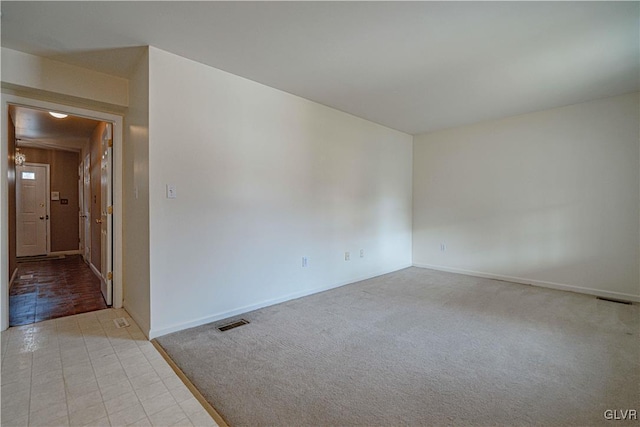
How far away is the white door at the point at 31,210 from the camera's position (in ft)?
20.4

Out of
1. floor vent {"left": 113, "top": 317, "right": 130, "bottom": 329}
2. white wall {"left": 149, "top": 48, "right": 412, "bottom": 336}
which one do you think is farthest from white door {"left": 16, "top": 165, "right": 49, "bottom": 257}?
white wall {"left": 149, "top": 48, "right": 412, "bottom": 336}

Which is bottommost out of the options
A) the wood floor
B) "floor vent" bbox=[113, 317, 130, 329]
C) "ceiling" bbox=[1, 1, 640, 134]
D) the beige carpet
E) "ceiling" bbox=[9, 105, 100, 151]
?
the beige carpet

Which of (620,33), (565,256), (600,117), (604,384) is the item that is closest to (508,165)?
(600,117)

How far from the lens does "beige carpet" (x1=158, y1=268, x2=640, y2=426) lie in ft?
5.33

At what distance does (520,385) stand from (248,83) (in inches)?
136

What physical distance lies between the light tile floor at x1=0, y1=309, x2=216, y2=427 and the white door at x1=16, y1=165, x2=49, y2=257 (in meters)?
5.05

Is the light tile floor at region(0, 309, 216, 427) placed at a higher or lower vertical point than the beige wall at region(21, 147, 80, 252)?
lower

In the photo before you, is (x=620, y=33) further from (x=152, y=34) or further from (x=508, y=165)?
(x=152, y=34)

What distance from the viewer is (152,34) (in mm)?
2270

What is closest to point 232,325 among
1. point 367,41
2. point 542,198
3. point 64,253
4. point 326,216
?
point 326,216

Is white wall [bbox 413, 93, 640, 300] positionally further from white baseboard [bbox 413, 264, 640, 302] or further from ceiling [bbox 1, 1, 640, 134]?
ceiling [bbox 1, 1, 640, 134]

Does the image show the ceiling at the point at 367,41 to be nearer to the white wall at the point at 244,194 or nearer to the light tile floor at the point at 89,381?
the white wall at the point at 244,194

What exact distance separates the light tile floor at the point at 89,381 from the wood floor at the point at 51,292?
426 millimetres

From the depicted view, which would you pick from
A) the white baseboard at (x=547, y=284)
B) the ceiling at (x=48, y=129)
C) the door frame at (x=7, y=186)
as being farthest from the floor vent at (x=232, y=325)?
the white baseboard at (x=547, y=284)
